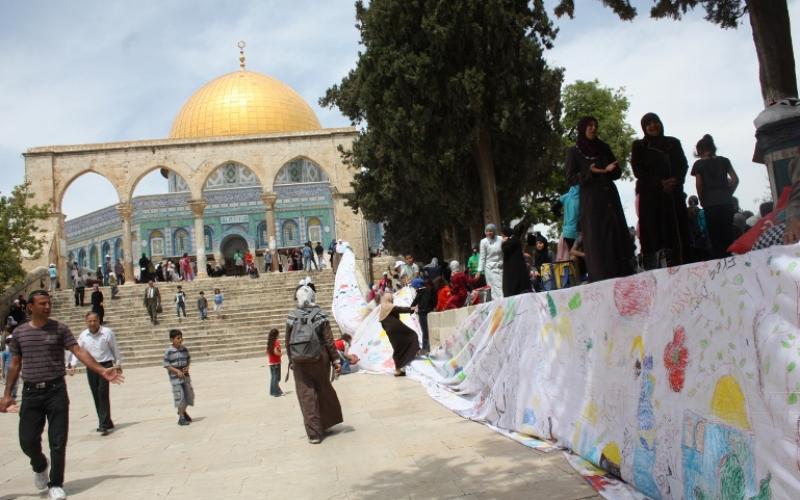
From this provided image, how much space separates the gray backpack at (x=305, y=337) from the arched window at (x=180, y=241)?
38753 mm

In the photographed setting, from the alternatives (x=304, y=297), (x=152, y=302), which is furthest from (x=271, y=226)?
(x=304, y=297)

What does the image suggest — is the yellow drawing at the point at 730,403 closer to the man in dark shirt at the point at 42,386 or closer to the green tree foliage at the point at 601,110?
the man in dark shirt at the point at 42,386

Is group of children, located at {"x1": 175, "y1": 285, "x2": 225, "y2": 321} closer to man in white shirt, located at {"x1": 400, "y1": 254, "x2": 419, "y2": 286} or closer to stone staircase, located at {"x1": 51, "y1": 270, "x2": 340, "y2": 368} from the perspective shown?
stone staircase, located at {"x1": 51, "y1": 270, "x2": 340, "y2": 368}

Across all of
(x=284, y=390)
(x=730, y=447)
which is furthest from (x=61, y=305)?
(x=730, y=447)

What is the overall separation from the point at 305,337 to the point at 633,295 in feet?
11.4

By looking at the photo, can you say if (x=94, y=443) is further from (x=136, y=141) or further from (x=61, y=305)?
(x=136, y=141)

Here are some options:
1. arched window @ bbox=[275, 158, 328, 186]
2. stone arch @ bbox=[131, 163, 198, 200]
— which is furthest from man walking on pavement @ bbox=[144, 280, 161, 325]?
arched window @ bbox=[275, 158, 328, 186]

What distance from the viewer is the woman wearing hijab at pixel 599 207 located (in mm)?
5133

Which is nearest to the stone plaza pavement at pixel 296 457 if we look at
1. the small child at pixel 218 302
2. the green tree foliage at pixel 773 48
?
the green tree foliage at pixel 773 48

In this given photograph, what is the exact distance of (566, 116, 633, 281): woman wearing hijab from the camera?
5.13 m

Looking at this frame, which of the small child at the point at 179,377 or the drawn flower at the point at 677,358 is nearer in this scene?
the drawn flower at the point at 677,358

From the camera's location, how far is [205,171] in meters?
26.6

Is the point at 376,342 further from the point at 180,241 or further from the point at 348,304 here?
the point at 180,241

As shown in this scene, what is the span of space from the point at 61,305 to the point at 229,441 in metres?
17.2
